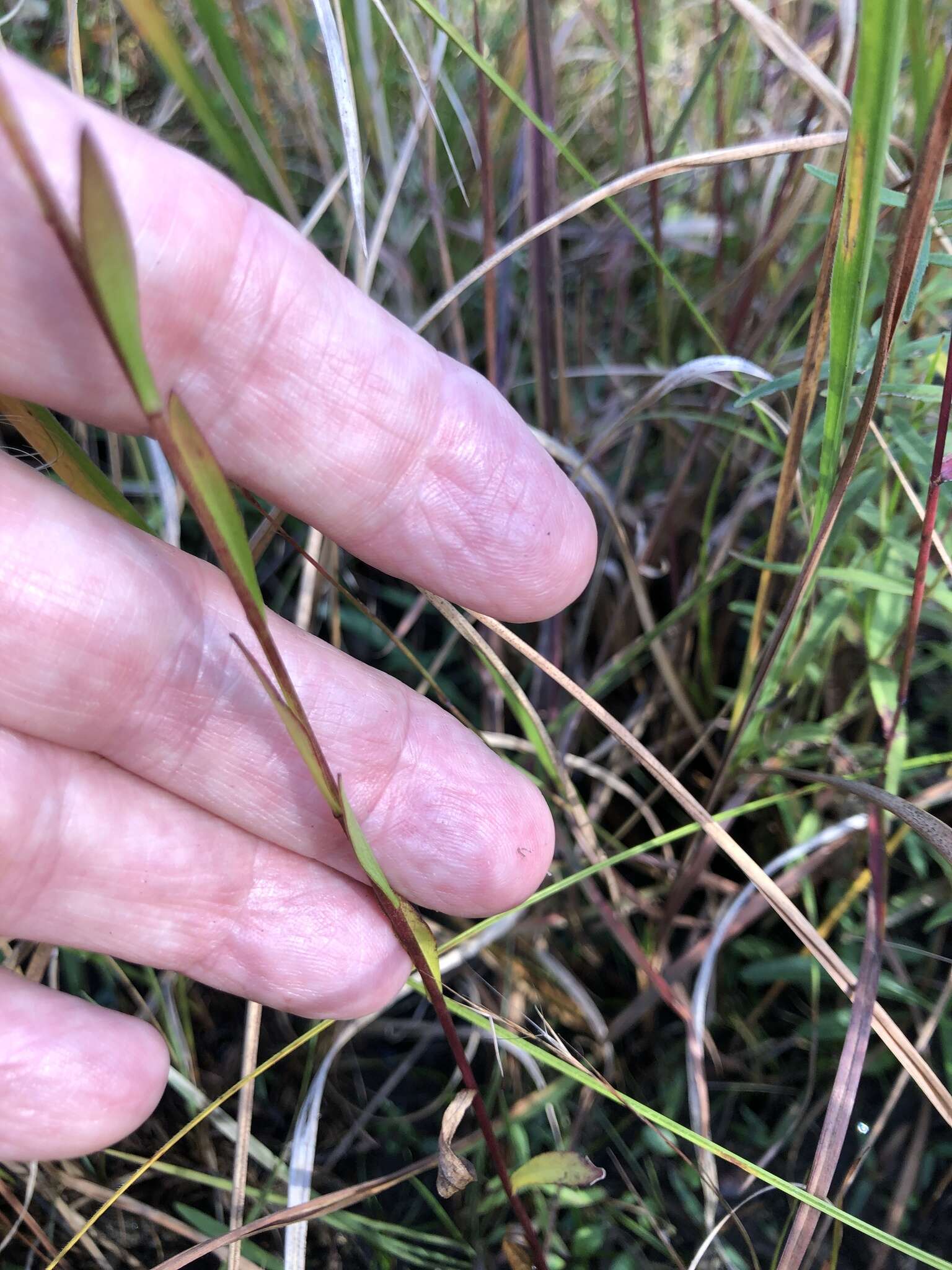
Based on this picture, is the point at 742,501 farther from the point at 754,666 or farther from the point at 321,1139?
the point at 321,1139

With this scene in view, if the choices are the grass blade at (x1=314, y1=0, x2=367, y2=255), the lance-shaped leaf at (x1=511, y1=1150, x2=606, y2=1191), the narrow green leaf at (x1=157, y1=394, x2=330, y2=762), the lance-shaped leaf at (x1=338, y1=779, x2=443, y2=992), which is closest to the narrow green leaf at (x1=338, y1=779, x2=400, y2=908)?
the lance-shaped leaf at (x1=338, y1=779, x2=443, y2=992)

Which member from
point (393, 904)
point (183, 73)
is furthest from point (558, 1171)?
point (183, 73)

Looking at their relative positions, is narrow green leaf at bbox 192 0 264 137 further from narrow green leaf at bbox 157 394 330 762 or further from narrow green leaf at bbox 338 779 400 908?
narrow green leaf at bbox 338 779 400 908

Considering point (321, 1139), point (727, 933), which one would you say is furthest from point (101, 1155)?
point (727, 933)

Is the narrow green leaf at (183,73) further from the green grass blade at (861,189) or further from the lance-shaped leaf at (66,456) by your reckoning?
the green grass blade at (861,189)

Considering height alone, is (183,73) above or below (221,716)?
above

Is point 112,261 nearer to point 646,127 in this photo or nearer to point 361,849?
point 361,849

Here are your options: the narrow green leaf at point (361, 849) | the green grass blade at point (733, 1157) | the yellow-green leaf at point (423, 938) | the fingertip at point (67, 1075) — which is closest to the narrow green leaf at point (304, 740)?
the narrow green leaf at point (361, 849)
